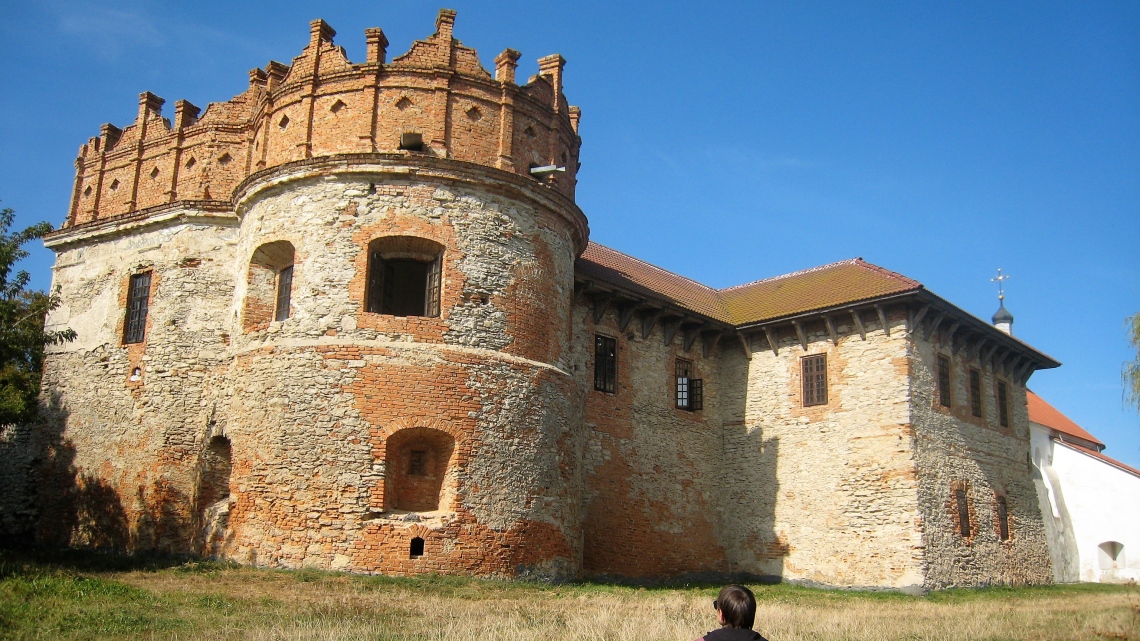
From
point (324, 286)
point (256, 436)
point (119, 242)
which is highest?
point (119, 242)

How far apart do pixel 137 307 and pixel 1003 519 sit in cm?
1970

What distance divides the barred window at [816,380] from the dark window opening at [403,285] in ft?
30.6

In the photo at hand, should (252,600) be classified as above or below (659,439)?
below

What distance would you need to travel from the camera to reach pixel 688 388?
22.4m

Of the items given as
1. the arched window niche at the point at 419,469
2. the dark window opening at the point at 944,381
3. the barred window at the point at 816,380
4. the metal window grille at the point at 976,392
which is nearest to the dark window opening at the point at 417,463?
the arched window niche at the point at 419,469

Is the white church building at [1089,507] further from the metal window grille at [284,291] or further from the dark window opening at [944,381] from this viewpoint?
the metal window grille at [284,291]

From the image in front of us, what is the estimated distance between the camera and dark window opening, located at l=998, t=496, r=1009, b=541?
861 inches

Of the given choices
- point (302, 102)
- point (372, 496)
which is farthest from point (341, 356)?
point (302, 102)

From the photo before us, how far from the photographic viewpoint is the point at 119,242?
18.5 meters

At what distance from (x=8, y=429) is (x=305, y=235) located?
27.2 feet

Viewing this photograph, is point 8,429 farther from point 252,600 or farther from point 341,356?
point 252,600

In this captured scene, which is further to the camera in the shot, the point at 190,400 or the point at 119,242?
the point at 119,242

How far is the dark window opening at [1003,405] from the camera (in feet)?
77.2

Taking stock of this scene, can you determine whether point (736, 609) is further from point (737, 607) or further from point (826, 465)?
point (826, 465)
